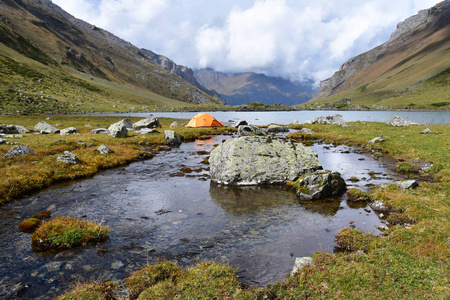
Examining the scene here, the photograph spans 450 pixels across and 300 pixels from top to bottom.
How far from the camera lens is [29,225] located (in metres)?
12.5

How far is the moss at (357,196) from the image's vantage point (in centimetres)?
1688

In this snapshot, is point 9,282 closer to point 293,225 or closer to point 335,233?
point 293,225

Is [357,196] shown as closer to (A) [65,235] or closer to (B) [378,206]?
(B) [378,206]

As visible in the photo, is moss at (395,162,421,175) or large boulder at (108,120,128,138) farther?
large boulder at (108,120,128,138)

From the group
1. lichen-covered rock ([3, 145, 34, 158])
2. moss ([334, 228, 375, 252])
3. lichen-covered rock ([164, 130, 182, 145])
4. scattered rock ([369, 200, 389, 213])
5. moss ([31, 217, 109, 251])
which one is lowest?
scattered rock ([369, 200, 389, 213])

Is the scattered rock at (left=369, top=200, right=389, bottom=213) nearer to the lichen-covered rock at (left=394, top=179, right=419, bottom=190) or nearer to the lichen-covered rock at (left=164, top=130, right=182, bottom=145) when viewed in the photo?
the lichen-covered rock at (left=394, top=179, right=419, bottom=190)

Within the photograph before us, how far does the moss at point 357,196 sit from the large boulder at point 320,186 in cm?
91

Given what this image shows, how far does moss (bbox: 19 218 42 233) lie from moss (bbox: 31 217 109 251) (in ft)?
4.97

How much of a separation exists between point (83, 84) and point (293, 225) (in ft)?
747

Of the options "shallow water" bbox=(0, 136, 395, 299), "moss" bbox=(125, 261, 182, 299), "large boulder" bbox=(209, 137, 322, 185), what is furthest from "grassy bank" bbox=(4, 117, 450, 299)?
"large boulder" bbox=(209, 137, 322, 185)

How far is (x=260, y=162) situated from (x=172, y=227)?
1109cm

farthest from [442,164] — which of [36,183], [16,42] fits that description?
[16,42]

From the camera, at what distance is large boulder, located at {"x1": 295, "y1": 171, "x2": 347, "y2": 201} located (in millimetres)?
17375

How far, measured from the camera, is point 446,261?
880cm
